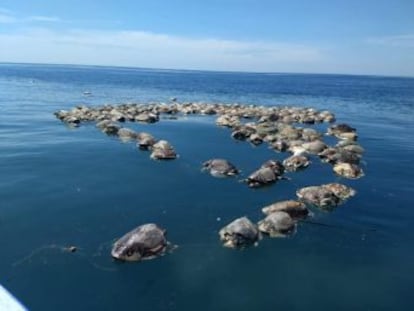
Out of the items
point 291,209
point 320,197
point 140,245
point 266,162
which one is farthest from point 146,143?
point 140,245

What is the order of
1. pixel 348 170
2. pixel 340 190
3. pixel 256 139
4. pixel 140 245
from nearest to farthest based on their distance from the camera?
pixel 140 245
pixel 340 190
pixel 348 170
pixel 256 139

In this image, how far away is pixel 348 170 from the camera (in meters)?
26.2

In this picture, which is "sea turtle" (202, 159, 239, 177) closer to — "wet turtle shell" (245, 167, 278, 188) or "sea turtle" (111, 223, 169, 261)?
"wet turtle shell" (245, 167, 278, 188)

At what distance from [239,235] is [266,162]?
11561 mm

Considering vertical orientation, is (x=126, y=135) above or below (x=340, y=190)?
below

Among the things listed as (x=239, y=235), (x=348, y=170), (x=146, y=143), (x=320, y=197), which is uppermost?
(x=239, y=235)

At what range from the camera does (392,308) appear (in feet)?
42.8

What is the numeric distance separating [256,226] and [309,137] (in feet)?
62.5

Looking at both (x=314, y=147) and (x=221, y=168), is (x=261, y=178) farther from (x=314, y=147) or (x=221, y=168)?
(x=314, y=147)

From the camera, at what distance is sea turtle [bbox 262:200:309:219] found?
63.2ft

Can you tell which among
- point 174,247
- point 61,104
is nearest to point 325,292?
point 174,247

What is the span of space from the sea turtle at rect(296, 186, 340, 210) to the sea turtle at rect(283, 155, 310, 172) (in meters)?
4.91

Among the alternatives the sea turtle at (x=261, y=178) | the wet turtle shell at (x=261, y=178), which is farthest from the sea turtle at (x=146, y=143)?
the wet turtle shell at (x=261, y=178)

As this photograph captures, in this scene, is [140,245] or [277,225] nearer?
[140,245]
